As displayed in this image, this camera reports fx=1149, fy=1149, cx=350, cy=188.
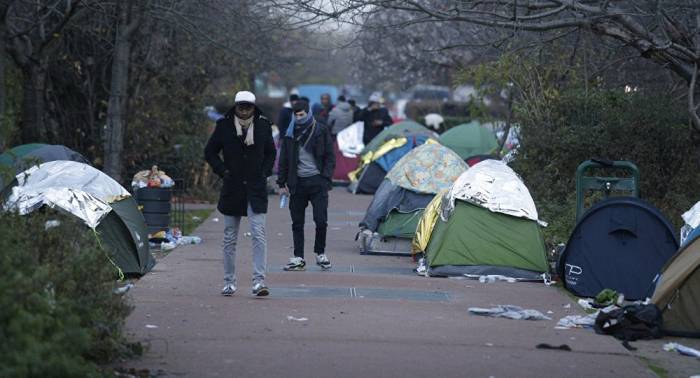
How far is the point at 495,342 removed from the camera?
8625 mm

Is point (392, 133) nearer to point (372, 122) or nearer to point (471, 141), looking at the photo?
point (471, 141)

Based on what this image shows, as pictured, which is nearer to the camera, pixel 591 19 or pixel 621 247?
pixel 621 247

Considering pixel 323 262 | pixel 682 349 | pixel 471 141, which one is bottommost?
pixel 323 262

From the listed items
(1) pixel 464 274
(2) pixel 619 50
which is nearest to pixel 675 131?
(2) pixel 619 50

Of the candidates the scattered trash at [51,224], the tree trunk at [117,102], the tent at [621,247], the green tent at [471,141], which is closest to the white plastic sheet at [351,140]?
the green tent at [471,141]

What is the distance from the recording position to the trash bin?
1462 cm

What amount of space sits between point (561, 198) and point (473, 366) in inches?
340

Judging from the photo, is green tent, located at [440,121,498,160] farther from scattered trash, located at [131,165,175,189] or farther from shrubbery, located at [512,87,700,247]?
scattered trash, located at [131,165,175,189]

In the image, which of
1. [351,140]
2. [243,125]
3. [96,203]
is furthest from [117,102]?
[351,140]

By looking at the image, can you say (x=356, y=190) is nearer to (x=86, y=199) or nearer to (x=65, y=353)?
(x=86, y=199)

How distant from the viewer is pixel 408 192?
48.9 ft

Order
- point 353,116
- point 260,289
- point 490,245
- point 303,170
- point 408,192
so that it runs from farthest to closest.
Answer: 1. point 353,116
2. point 408,192
3. point 303,170
4. point 490,245
5. point 260,289

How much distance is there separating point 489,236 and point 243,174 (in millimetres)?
3061

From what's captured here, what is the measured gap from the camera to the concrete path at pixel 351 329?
7648 mm
